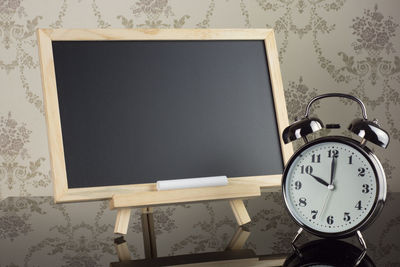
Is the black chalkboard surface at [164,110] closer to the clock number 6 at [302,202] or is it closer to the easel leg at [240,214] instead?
the easel leg at [240,214]

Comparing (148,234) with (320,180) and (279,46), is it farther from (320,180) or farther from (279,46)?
(279,46)

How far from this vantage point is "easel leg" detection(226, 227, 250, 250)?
1119mm

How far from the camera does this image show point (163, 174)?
132 cm

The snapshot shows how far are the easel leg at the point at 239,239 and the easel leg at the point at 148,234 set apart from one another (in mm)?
148

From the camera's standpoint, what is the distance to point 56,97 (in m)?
1.29

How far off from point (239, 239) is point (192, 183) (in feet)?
0.63

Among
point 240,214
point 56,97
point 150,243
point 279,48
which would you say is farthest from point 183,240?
point 279,48

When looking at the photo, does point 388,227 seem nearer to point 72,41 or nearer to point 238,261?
point 238,261

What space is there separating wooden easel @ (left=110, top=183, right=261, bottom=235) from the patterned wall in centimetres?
118

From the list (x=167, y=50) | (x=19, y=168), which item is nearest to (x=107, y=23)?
(x=19, y=168)

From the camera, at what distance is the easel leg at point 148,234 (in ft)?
3.60

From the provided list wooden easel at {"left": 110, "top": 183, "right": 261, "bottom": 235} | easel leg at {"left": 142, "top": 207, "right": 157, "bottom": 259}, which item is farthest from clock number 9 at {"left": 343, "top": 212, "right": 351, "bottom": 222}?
easel leg at {"left": 142, "top": 207, "right": 157, "bottom": 259}

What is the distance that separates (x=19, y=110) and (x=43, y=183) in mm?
316

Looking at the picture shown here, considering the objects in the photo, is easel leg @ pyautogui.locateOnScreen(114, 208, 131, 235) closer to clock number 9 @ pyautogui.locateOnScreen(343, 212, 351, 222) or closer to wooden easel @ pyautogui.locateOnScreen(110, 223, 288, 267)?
wooden easel @ pyautogui.locateOnScreen(110, 223, 288, 267)
